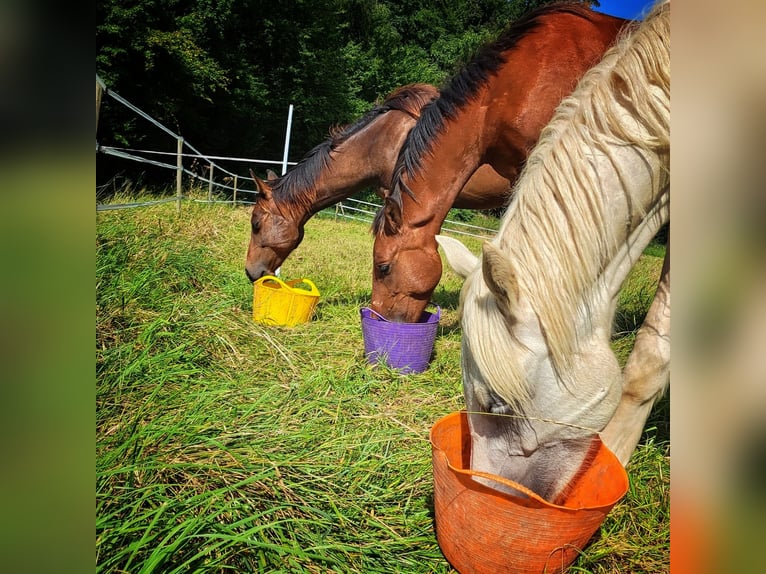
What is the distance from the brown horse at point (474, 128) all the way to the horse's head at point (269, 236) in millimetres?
1538

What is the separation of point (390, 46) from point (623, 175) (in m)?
21.8

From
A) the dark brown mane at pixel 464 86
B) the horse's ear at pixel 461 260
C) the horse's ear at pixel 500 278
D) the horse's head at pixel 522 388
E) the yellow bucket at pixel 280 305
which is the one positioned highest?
the dark brown mane at pixel 464 86

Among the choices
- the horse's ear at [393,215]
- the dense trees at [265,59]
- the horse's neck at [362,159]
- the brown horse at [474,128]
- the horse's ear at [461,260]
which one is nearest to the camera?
the horse's ear at [461,260]

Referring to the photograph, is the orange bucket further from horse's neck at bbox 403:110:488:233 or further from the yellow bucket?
the yellow bucket

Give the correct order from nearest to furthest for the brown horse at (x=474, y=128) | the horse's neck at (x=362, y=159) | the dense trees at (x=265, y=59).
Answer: the brown horse at (x=474, y=128)
the horse's neck at (x=362, y=159)
the dense trees at (x=265, y=59)

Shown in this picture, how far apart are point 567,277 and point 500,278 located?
0.78ft

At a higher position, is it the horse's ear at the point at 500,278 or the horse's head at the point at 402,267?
the horse's ear at the point at 500,278

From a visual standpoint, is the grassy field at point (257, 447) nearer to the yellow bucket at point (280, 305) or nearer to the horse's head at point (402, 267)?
the yellow bucket at point (280, 305)

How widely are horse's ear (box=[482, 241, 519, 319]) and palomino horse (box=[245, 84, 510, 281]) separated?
318 centimetres

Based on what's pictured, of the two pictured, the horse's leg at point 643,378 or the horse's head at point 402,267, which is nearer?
the horse's leg at point 643,378

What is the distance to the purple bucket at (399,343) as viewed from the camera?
9.04 feet

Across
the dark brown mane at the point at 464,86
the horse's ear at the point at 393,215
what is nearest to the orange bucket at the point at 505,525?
the horse's ear at the point at 393,215
